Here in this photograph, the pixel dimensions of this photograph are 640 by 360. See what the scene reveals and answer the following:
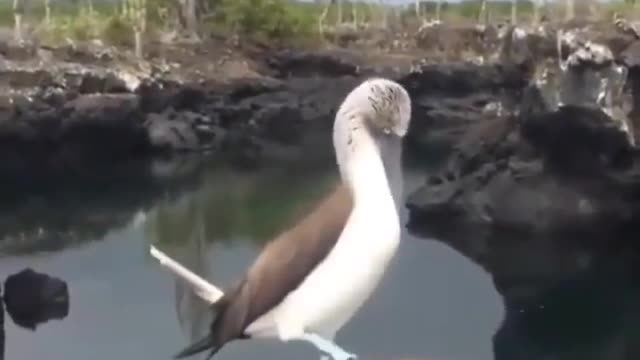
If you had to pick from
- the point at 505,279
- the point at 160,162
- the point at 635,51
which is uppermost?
the point at 635,51

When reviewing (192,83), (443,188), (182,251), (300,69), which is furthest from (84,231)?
(300,69)

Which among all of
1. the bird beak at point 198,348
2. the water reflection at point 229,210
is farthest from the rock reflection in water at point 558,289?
the bird beak at point 198,348

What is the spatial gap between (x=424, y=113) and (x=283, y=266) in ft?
52.6

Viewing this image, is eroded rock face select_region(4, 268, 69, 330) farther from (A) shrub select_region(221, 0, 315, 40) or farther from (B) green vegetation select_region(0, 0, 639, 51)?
(A) shrub select_region(221, 0, 315, 40)

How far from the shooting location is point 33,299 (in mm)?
6867

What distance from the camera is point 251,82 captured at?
16.5 metres

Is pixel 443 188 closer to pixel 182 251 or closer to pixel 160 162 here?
pixel 182 251

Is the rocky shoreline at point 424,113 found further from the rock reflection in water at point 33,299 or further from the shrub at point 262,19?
the rock reflection in water at point 33,299

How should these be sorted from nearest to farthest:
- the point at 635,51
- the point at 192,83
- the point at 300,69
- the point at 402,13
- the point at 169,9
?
the point at 635,51
the point at 192,83
the point at 300,69
the point at 169,9
the point at 402,13

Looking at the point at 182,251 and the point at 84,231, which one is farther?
the point at 84,231

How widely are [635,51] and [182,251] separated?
12.0 ft

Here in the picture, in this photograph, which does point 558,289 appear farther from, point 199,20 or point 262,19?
point 199,20

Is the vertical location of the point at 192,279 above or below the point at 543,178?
above

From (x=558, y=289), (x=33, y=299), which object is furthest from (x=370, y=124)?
(x=558, y=289)
